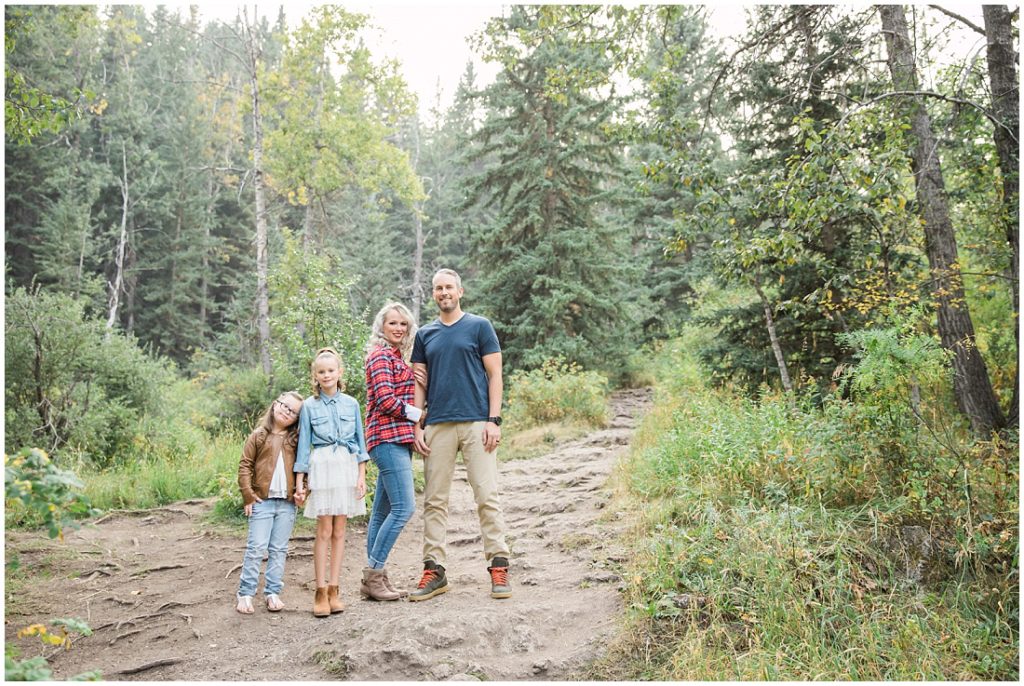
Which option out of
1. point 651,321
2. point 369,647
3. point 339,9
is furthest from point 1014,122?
point 339,9

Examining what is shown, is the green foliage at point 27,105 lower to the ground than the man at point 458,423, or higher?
higher

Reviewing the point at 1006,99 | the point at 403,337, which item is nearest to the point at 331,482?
the point at 403,337

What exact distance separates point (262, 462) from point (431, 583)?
4.68 feet

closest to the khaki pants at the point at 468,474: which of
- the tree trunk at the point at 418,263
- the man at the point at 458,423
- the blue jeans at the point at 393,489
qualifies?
the man at the point at 458,423

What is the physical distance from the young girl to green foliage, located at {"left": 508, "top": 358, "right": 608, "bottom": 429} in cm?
746

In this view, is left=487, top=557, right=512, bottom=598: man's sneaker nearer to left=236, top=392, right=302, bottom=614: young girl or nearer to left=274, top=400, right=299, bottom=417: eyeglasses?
left=236, top=392, right=302, bottom=614: young girl

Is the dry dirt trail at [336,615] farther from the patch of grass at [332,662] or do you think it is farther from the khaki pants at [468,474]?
the khaki pants at [468,474]

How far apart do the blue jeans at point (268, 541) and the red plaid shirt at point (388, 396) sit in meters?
0.75

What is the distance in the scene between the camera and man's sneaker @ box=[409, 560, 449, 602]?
4547 mm

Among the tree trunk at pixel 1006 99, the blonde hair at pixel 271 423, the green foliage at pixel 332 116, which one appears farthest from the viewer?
the green foliage at pixel 332 116

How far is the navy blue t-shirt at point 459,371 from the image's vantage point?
4.52 metres

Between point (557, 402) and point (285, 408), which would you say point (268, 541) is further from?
point (557, 402)

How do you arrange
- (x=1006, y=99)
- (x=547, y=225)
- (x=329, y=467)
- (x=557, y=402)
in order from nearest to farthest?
(x=329, y=467) < (x=1006, y=99) < (x=557, y=402) < (x=547, y=225)

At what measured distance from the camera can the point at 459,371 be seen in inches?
179
